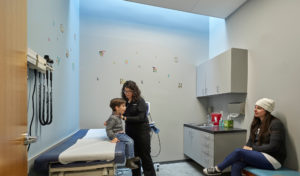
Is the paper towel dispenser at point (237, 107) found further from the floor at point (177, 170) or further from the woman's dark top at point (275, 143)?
the floor at point (177, 170)

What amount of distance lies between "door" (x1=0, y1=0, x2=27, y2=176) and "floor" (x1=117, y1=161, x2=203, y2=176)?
210cm

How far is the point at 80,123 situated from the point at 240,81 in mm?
2870

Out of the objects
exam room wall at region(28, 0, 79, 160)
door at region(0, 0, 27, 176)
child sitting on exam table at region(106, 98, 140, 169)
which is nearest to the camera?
door at region(0, 0, 27, 176)

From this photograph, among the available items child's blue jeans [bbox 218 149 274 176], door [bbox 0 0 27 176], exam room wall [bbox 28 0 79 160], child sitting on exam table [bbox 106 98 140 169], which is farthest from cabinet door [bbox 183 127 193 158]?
door [bbox 0 0 27 176]

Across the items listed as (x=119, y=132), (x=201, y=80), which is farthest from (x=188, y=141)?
(x=119, y=132)

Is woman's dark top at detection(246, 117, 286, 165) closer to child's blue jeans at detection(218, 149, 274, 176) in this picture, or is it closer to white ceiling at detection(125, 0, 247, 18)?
child's blue jeans at detection(218, 149, 274, 176)

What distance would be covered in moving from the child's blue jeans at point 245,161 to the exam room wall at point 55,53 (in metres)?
2.05

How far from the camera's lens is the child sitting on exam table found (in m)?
1.59

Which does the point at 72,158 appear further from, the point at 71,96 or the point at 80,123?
the point at 80,123

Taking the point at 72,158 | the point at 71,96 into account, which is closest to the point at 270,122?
the point at 72,158

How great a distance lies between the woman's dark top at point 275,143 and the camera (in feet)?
5.54

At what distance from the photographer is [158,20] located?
313cm

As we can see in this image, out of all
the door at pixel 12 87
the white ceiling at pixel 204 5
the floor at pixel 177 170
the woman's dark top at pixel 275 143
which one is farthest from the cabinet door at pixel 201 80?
the door at pixel 12 87

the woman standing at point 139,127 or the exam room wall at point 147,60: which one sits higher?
the exam room wall at point 147,60
